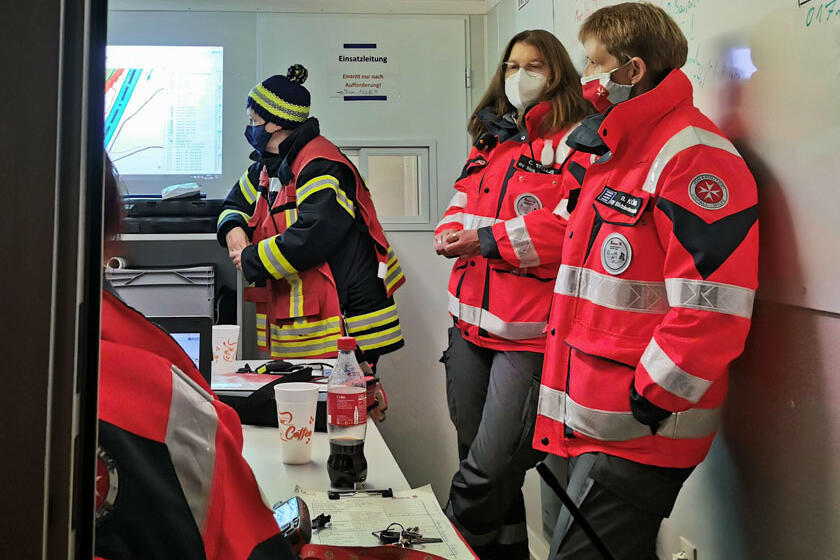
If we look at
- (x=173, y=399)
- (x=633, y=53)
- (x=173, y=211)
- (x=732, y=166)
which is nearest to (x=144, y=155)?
(x=173, y=211)

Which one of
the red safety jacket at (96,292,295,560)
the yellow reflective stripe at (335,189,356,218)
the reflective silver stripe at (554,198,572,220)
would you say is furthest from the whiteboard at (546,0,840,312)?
the yellow reflective stripe at (335,189,356,218)

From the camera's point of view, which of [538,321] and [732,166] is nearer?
[732,166]

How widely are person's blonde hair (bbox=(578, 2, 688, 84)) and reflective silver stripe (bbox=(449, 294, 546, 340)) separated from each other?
2.44 feet

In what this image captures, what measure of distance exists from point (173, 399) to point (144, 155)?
2.96 metres

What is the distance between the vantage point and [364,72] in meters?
3.48

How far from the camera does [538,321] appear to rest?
2.04m

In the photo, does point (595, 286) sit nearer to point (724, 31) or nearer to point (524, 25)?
point (724, 31)

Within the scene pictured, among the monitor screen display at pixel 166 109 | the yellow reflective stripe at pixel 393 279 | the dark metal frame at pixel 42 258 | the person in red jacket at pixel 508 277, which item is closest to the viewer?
the dark metal frame at pixel 42 258

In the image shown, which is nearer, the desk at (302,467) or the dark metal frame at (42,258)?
the dark metal frame at (42,258)

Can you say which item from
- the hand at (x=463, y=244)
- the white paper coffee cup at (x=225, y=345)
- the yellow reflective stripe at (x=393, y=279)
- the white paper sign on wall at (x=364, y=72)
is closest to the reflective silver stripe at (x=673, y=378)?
the hand at (x=463, y=244)

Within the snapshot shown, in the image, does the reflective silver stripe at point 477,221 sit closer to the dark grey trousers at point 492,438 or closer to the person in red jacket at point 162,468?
the dark grey trousers at point 492,438

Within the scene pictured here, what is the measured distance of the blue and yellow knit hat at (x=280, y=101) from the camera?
9.25ft

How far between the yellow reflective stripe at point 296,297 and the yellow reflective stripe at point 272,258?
8cm

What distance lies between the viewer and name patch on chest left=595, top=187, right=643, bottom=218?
147cm
